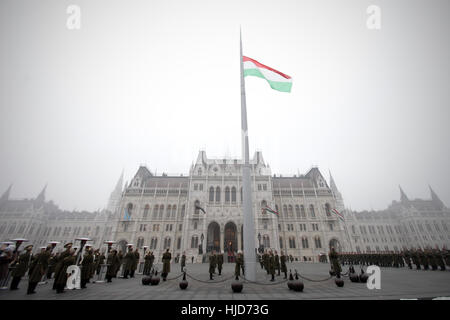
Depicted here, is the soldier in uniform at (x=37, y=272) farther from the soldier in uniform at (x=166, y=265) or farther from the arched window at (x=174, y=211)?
the arched window at (x=174, y=211)

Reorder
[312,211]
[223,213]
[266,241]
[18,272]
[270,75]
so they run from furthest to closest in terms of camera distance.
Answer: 1. [312,211]
2. [223,213]
3. [266,241]
4. [270,75]
5. [18,272]

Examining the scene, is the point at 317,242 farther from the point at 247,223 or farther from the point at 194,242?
the point at 247,223

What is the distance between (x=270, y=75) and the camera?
12242 millimetres

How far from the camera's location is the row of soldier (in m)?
15.9

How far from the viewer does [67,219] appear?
2594 inches

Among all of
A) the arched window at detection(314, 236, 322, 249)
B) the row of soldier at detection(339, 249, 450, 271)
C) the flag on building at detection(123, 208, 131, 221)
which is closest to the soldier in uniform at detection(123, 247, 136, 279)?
the row of soldier at detection(339, 249, 450, 271)

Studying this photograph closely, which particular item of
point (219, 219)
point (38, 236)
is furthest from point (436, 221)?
point (38, 236)

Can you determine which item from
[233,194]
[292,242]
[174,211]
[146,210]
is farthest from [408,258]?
[146,210]

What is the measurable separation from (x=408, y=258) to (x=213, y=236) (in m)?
27.2
